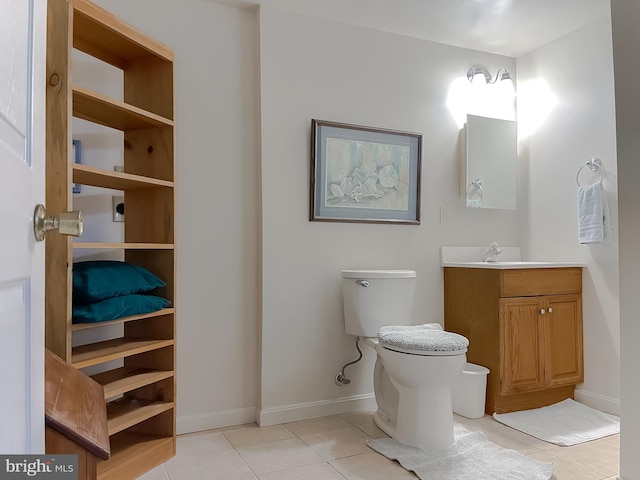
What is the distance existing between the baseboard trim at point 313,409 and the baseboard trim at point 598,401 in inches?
49.8

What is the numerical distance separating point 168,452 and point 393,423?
1.09 metres

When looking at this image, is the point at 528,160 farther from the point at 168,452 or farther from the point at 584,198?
the point at 168,452

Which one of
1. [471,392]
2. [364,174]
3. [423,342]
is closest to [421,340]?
[423,342]

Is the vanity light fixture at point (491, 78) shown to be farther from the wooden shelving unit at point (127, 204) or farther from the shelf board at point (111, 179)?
the shelf board at point (111, 179)

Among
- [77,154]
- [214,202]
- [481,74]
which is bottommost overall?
[214,202]

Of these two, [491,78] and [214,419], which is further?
[491,78]

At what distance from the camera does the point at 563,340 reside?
9.33 feet

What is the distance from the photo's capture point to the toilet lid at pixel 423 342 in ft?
7.02

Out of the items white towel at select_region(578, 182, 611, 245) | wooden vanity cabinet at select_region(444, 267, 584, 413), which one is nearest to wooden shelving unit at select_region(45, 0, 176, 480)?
wooden vanity cabinet at select_region(444, 267, 584, 413)

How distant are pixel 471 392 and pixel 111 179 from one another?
2.15m

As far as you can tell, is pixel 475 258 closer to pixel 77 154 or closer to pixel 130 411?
pixel 130 411

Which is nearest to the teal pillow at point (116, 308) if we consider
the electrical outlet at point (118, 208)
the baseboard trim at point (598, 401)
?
the electrical outlet at point (118, 208)

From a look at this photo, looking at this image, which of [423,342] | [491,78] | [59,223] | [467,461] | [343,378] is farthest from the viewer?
[491,78]

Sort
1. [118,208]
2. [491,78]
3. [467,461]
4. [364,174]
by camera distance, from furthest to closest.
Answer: [491,78] < [364,174] < [118,208] < [467,461]
